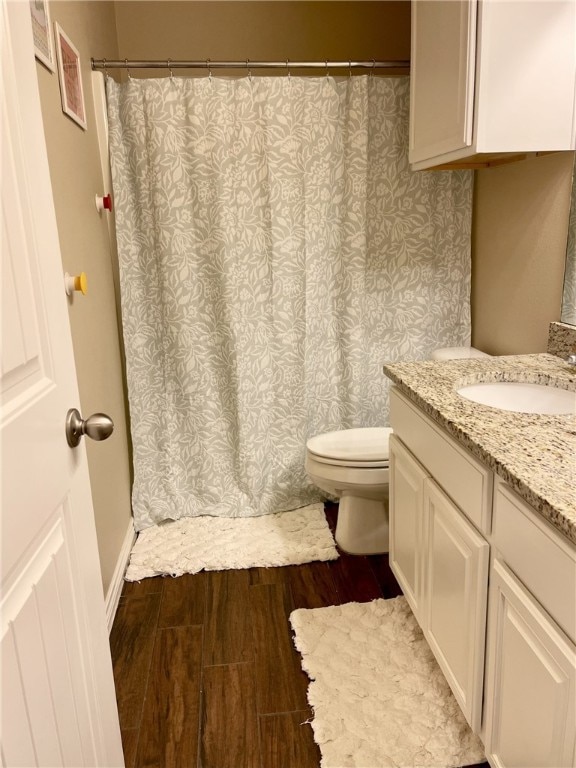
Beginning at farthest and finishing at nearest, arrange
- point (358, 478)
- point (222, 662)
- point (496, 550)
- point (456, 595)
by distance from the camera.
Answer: point (358, 478) → point (222, 662) → point (456, 595) → point (496, 550)

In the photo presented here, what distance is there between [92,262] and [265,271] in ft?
2.33

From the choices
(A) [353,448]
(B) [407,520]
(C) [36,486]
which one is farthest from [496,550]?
(A) [353,448]

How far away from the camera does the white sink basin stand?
1563mm

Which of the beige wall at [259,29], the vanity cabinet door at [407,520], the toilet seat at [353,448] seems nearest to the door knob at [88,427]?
the vanity cabinet door at [407,520]

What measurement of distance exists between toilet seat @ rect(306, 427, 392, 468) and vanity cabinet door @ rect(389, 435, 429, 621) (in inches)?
11.3

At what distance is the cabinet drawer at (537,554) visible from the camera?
2.91 feet

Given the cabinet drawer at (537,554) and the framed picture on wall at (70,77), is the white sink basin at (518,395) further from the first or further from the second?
the framed picture on wall at (70,77)

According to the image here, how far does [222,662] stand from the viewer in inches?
69.6

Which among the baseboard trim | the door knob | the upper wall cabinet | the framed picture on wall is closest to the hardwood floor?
the baseboard trim

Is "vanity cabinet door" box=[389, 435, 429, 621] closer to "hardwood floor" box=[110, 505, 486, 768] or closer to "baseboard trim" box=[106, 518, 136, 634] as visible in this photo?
"hardwood floor" box=[110, 505, 486, 768]

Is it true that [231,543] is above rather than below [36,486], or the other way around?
below

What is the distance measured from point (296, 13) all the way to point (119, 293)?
1.50m

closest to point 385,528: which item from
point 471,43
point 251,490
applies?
point 251,490

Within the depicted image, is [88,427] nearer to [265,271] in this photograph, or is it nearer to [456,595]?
[456,595]
